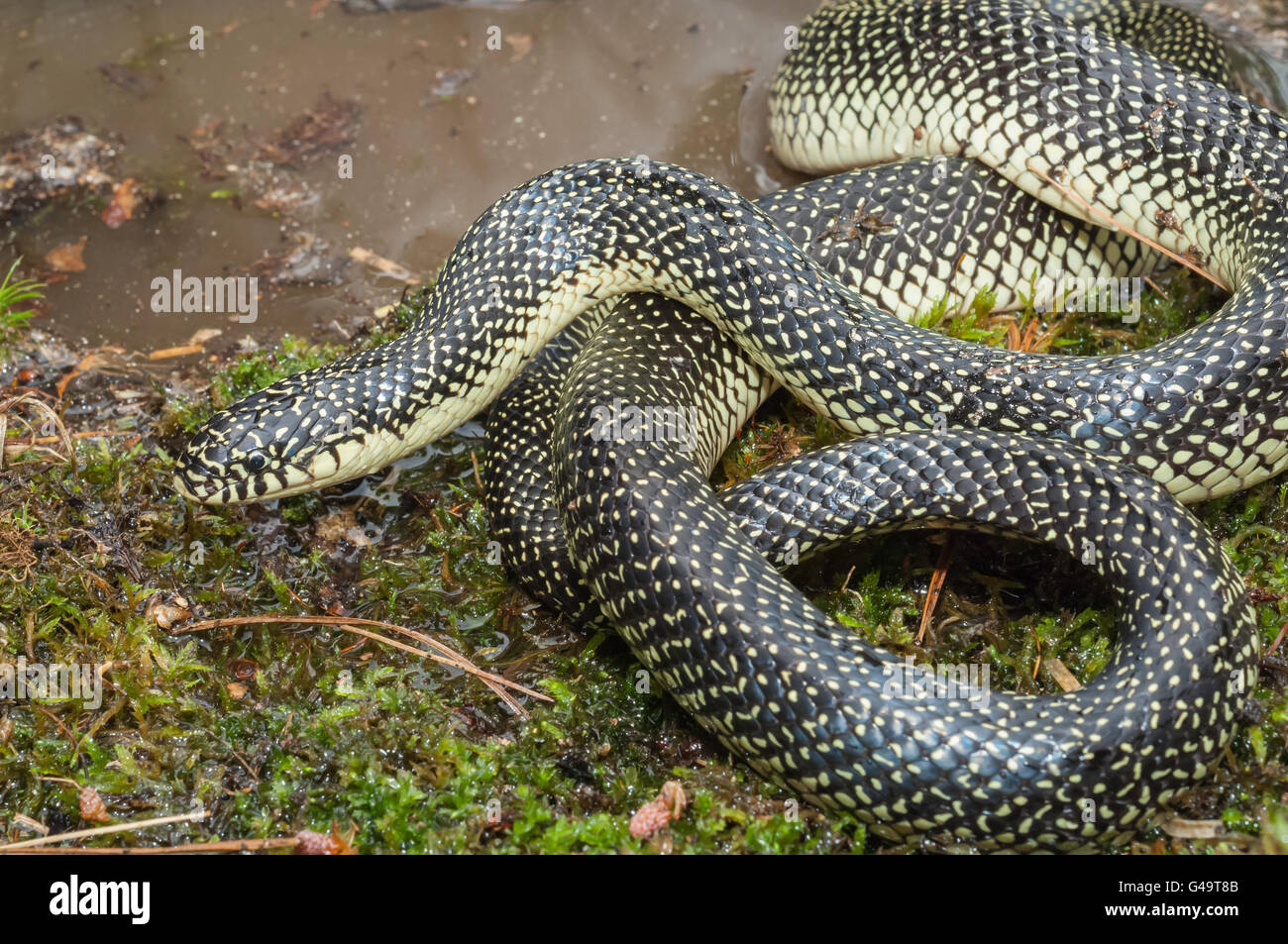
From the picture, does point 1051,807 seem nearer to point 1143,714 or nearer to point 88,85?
point 1143,714

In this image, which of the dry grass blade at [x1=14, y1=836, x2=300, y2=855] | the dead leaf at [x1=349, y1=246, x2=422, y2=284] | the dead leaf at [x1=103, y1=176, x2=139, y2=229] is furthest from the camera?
the dead leaf at [x1=103, y1=176, x2=139, y2=229]

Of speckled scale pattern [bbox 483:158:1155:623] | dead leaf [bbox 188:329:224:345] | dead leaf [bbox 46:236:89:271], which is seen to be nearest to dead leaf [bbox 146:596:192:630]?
speckled scale pattern [bbox 483:158:1155:623]

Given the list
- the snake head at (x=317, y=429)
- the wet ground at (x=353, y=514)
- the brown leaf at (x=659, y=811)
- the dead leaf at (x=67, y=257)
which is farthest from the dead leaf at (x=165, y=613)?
the dead leaf at (x=67, y=257)

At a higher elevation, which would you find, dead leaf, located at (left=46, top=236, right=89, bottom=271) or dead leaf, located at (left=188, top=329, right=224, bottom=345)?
dead leaf, located at (left=46, top=236, right=89, bottom=271)

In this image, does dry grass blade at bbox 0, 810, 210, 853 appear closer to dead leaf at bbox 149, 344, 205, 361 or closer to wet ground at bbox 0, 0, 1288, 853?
wet ground at bbox 0, 0, 1288, 853

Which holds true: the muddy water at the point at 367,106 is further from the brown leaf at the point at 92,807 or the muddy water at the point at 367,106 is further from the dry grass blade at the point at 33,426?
the brown leaf at the point at 92,807
